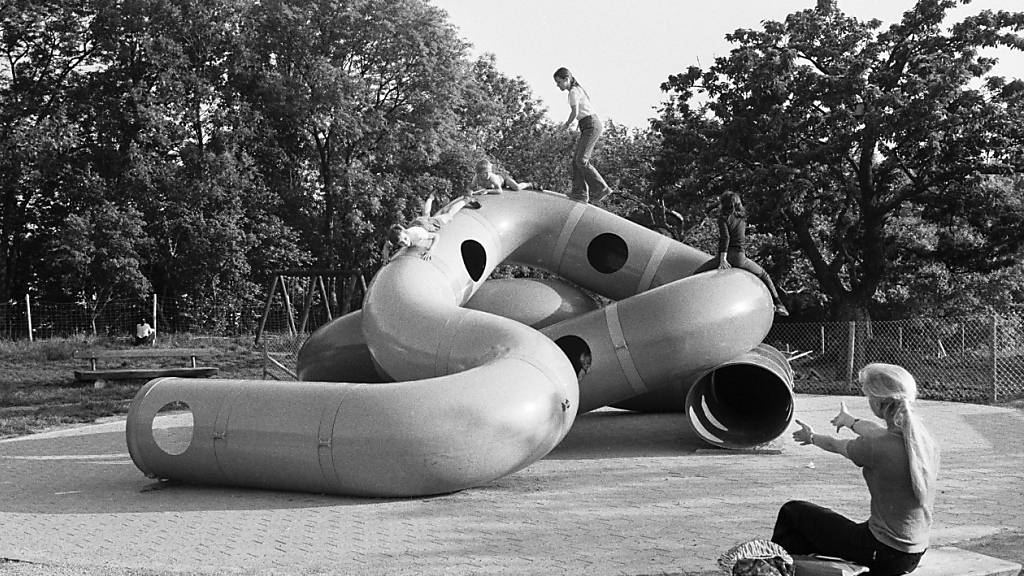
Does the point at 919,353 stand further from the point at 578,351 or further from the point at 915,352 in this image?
the point at 578,351

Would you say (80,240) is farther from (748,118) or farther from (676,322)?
(676,322)

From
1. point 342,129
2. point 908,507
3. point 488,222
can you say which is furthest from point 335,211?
point 908,507

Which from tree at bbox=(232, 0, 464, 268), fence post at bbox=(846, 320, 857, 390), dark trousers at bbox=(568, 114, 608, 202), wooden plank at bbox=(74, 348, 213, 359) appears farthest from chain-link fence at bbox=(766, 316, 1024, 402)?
tree at bbox=(232, 0, 464, 268)

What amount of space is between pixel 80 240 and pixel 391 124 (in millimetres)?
10789

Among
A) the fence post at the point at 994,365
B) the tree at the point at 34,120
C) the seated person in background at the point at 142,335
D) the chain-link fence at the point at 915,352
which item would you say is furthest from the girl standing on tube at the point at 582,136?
the tree at the point at 34,120

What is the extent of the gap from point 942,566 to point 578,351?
5602 mm

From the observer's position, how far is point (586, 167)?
13.3m

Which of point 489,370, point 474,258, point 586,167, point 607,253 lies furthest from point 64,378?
point 489,370

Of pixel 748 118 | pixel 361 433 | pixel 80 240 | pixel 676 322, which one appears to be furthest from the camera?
pixel 80 240

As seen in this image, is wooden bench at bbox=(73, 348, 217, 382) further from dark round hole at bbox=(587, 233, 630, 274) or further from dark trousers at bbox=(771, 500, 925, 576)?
dark trousers at bbox=(771, 500, 925, 576)

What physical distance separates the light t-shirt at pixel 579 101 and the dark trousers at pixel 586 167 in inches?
2.8

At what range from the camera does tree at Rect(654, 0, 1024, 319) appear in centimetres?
2128

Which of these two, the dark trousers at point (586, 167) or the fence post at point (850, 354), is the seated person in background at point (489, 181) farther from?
the fence post at point (850, 354)

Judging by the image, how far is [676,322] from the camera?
10211mm
